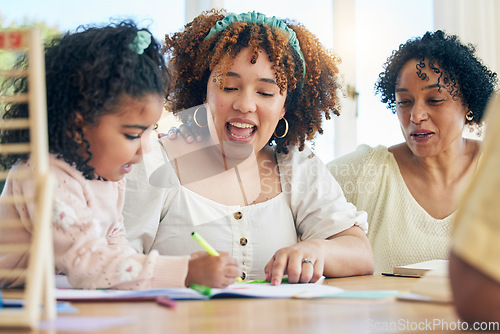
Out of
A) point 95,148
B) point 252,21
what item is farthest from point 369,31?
point 95,148

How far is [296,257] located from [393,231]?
42.3 inches

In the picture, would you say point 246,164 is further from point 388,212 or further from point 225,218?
point 388,212

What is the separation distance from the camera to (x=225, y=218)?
1.67 m

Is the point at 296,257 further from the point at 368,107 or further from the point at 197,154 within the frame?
the point at 368,107

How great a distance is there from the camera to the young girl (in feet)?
3.33

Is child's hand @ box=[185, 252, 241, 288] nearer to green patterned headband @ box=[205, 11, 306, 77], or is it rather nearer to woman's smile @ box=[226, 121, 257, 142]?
woman's smile @ box=[226, 121, 257, 142]

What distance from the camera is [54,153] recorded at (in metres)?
1.10

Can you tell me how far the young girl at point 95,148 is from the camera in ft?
3.33

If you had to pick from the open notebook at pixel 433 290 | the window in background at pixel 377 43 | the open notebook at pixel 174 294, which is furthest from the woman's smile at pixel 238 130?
the window in background at pixel 377 43

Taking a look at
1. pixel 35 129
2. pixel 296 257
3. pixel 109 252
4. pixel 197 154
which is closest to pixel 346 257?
pixel 296 257

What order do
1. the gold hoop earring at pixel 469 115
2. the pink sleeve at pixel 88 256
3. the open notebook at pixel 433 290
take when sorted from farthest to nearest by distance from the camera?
the gold hoop earring at pixel 469 115
the pink sleeve at pixel 88 256
the open notebook at pixel 433 290

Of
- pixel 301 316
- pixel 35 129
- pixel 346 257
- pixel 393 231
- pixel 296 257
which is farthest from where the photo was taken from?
pixel 393 231

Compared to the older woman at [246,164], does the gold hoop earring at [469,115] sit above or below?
above

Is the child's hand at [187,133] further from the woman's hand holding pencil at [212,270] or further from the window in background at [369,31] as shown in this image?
the window in background at [369,31]
